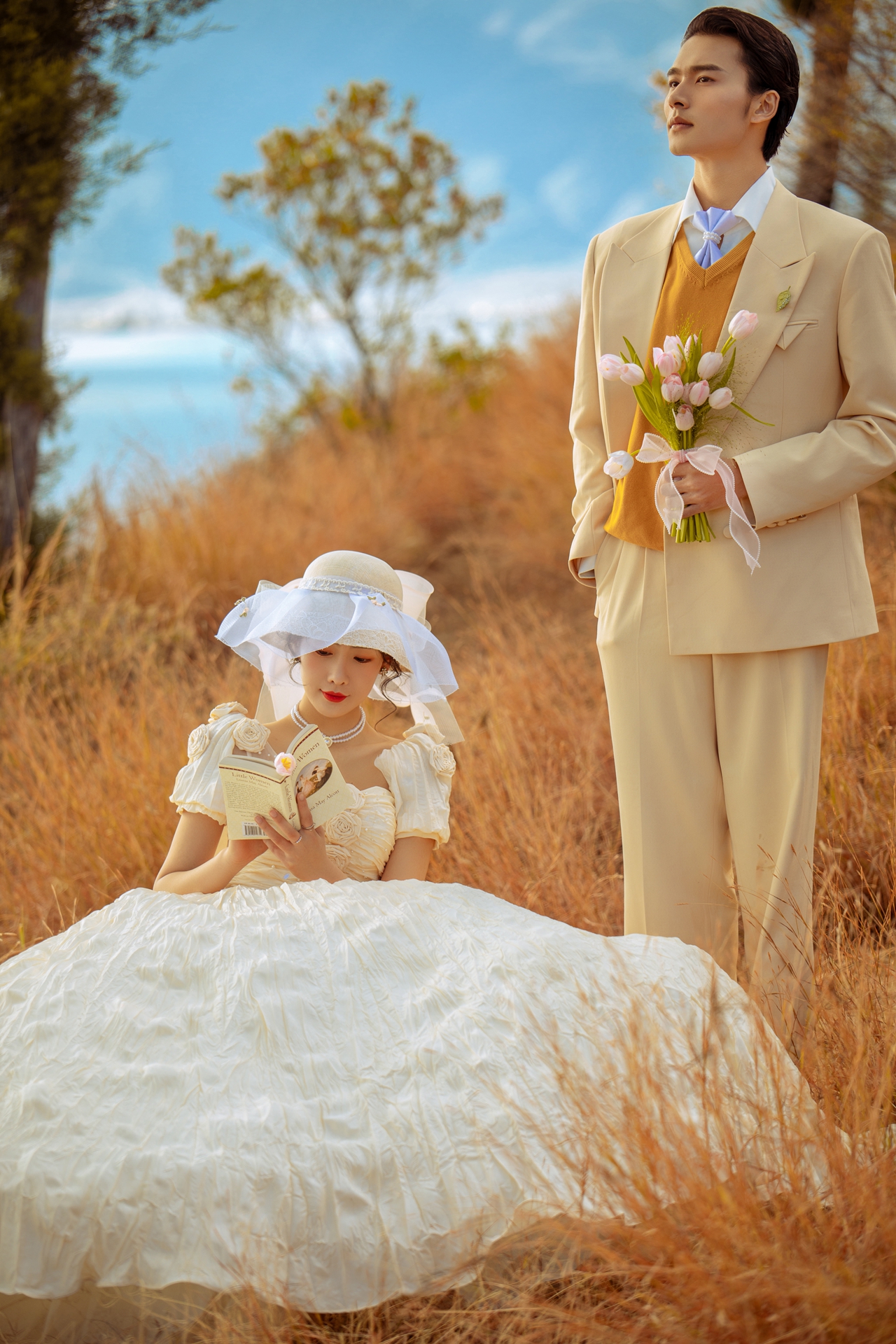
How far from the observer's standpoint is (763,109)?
2.31 meters

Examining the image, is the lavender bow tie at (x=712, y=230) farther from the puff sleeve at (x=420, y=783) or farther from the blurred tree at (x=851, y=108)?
the blurred tree at (x=851, y=108)

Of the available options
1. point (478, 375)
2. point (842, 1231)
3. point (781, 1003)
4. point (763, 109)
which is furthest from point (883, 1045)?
point (478, 375)

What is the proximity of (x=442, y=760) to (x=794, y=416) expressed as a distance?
1.16 metres

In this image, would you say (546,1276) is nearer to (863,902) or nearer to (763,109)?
(863,902)

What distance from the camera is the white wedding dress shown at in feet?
5.30

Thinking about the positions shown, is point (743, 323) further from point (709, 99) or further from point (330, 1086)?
point (330, 1086)

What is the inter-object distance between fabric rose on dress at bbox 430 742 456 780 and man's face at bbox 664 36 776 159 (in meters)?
1.47

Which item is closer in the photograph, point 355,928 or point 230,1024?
point 230,1024

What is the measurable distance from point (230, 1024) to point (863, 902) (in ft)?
6.94

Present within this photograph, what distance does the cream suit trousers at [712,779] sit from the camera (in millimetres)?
2416

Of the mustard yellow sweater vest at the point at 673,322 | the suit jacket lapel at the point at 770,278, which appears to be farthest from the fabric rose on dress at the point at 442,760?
the suit jacket lapel at the point at 770,278

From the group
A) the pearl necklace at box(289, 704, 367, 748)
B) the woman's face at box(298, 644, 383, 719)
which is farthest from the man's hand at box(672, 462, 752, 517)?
the pearl necklace at box(289, 704, 367, 748)

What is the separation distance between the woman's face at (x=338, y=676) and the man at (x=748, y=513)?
0.62m

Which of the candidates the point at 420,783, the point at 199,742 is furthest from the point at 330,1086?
the point at 199,742
